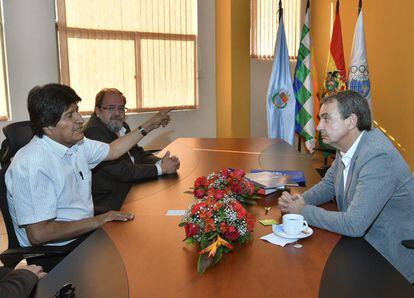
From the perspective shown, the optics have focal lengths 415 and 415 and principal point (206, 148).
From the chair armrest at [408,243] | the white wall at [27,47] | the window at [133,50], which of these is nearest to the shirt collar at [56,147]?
the chair armrest at [408,243]

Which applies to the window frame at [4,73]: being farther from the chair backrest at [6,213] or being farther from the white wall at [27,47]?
the chair backrest at [6,213]

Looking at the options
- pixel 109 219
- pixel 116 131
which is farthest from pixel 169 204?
pixel 116 131

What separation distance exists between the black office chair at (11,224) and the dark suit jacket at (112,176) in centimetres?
60

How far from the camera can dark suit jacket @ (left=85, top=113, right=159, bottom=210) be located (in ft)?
8.47

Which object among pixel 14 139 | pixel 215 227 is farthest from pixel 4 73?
pixel 215 227

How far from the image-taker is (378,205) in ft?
5.33

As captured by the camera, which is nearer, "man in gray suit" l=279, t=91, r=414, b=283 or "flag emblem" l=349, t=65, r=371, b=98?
"man in gray suit" l=279, t=91, r=414, b=283

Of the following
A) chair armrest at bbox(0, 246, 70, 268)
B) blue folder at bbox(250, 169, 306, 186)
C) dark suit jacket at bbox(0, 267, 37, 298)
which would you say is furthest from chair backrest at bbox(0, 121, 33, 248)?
blue folder at bbox(250, 169, 306, 186)

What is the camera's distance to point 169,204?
2047 millimetres

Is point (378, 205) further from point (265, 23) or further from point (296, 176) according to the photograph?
point (265, 23)

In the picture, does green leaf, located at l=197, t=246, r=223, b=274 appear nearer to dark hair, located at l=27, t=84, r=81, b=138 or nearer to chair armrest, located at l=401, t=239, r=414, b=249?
chair armrest, located at l=401, t=239, r=414, b=249

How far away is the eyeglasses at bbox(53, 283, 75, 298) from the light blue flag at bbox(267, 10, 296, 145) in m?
4.13

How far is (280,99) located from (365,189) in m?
3.61

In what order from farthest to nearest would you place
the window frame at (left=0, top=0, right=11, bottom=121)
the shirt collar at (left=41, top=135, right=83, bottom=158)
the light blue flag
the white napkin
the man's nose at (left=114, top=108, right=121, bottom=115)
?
the light blue flag → the window frame at (left=0, top=0, right=11, bottom=121) → the man's nose at (left=114, top=108, right=121, bottom=115) → the shirt collar at (left=41, top=135, right=83, bottom=158) → the white napkin
